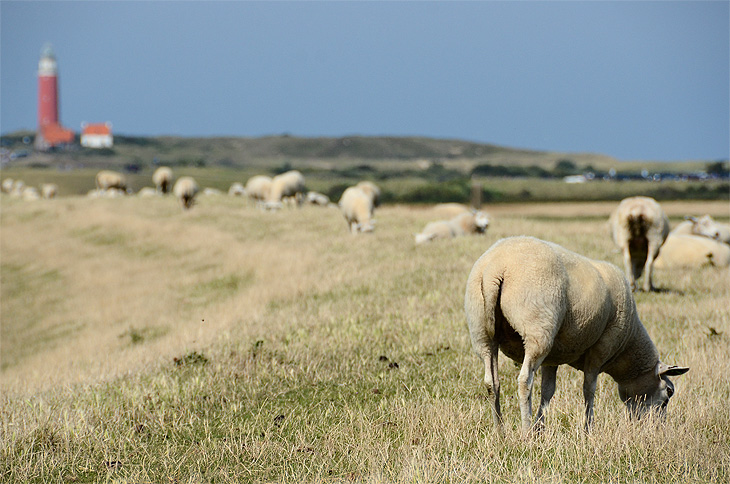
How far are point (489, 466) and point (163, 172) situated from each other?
47.8m

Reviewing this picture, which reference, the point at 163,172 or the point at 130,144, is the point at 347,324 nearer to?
the point at 163,172

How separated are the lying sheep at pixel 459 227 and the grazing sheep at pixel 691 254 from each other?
22.3 feet

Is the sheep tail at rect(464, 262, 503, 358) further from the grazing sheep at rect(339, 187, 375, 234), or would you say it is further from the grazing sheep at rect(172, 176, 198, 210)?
the grazing sheep at rect(172, 176, 198, 210)

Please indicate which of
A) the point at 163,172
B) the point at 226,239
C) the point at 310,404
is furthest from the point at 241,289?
the point at 163,172

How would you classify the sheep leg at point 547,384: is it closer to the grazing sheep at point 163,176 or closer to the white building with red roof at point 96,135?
the grazing sheep at point 163,176

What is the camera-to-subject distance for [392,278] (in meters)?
15.2

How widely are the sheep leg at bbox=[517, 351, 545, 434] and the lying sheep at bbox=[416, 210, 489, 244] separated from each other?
16491 mm

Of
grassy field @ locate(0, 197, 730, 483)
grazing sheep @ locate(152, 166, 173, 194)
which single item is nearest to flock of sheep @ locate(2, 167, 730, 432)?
grassy field @ locate(0, 197, 730, 483)

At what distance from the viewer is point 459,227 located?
78.3 feet

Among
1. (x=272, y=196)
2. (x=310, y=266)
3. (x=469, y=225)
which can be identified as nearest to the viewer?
(x=310, y=266)

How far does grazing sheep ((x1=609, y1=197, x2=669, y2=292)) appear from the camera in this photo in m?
13.4

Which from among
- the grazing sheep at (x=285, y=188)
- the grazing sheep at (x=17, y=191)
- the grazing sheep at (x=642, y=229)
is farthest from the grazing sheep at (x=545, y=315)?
the grazing sheep at (x=17, y=191)

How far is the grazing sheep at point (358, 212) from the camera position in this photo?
2509 cm

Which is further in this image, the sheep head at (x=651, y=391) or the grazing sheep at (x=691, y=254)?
the grazing sheep at (x=691, y=254)
